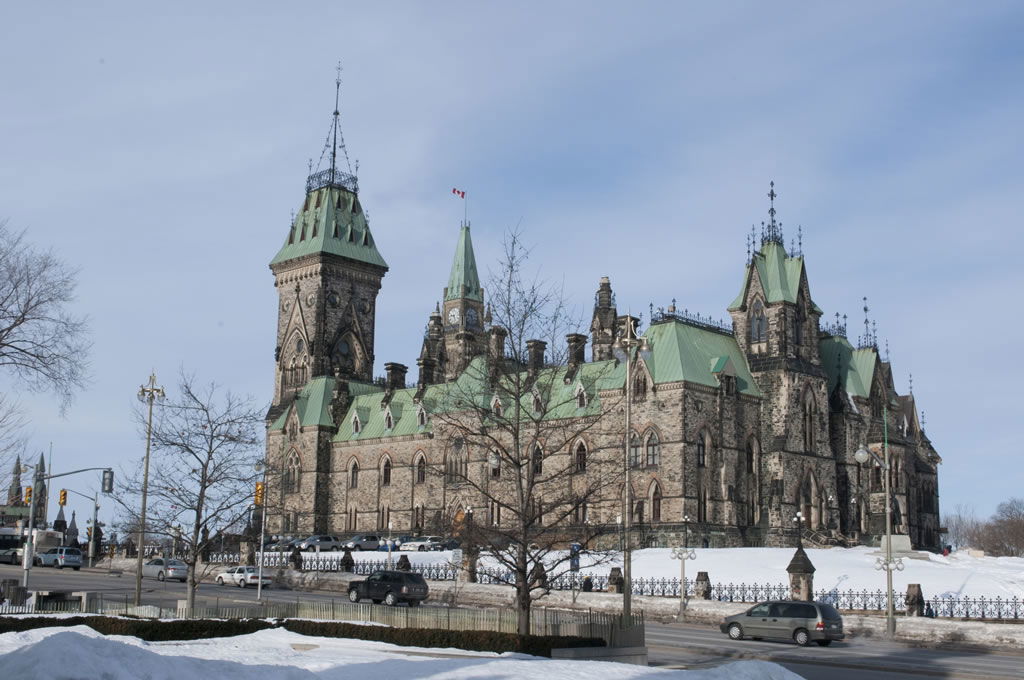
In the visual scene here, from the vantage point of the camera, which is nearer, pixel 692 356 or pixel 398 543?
pixel 692 356

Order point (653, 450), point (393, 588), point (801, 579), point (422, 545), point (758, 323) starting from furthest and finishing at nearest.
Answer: point (758, 323) < point (422, 545) < point (653, 450) < point (393, 588) < point (801, 579)

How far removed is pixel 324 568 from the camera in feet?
214

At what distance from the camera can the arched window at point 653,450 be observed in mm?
72250

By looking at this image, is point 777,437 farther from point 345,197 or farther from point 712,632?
point 345,197

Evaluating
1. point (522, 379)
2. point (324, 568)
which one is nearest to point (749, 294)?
point (324, 568)

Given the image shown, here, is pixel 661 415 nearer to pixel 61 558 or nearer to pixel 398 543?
pixel 398 543

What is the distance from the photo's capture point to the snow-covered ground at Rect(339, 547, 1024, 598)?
167 ft

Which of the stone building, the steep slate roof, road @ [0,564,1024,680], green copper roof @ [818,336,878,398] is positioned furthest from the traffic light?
green copper roof @ [818,336,878,398]

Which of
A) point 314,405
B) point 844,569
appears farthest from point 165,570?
point 314,405

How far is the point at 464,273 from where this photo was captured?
123 metres

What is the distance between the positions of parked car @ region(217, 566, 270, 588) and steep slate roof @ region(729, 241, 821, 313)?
36.7 meters

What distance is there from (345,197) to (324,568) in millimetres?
52095

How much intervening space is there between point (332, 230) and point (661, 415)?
45.5 meters

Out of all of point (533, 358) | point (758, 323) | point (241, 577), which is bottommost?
point (241, 577)
